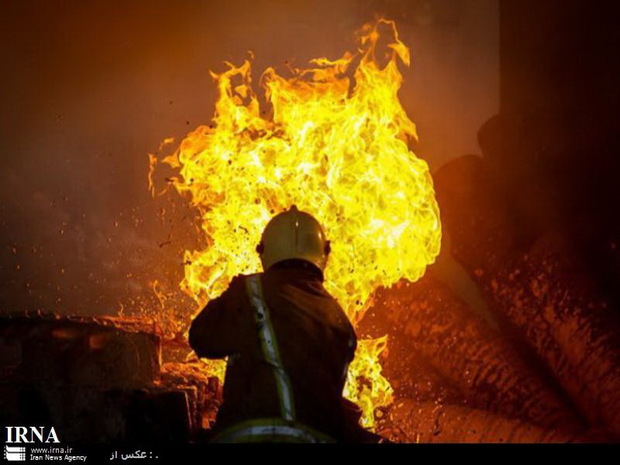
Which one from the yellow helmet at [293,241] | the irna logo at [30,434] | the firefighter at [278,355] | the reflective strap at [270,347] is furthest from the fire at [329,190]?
the reflective strap at [270,347]

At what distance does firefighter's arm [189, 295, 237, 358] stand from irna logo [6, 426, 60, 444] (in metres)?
2.31

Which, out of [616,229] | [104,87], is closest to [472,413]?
[616,229]

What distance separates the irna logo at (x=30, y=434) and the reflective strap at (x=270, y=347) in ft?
8.84

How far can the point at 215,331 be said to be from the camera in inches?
128

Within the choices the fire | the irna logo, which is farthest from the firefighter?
the fire

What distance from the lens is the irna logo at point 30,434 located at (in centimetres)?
466

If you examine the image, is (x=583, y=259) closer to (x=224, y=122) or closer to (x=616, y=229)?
(x=616, y=229)

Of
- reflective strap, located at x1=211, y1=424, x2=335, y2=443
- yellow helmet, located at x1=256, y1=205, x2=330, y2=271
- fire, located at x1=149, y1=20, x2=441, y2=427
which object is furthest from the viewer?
fire, located at x1=149, y1=20, x2=441, y2=427

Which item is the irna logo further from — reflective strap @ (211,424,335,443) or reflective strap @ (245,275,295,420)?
reflective strap @ (245,275,295,420)

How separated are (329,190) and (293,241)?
305 centimetres

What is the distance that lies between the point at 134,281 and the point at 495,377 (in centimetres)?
755

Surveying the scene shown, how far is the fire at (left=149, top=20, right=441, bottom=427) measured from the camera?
→ 22.5 ft

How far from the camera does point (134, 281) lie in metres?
11.7

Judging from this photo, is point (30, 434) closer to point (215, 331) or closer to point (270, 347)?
point (215, 331)
